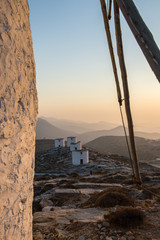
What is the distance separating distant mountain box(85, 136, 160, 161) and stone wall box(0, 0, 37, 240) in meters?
51.8

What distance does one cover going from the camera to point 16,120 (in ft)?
7.28

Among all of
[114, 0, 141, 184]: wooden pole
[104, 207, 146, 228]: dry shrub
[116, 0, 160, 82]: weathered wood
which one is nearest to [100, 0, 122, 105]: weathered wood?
[114, 0, 141, 184]: wooden pole

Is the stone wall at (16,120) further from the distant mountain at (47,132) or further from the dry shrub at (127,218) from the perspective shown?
the distant mountain at (47,132)

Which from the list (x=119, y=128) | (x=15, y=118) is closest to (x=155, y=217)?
(x=15, y=118)

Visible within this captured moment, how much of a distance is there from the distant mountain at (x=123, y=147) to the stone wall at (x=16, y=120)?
51834 mm

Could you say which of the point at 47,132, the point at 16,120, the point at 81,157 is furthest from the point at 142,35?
the point at 47,132

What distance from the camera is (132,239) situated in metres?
4.41

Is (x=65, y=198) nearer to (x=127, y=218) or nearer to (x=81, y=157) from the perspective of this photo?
(x=127, y=218)

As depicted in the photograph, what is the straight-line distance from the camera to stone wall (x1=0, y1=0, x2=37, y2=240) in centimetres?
198

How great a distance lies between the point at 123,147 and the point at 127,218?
65731 mm

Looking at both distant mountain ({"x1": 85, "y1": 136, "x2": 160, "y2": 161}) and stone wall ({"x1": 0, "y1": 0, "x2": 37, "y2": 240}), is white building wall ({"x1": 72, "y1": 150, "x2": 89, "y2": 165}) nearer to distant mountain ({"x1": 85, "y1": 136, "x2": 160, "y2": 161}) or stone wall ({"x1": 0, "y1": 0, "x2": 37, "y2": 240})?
distant mountain ({"x1": 85, "y1": 136, "x2": 160, "y2": 161})

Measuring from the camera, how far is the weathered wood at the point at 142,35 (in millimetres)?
2613

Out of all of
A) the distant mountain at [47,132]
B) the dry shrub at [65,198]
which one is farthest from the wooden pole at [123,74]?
the distant mountain at [47,132]

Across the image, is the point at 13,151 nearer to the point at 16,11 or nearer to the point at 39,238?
the point at 16,11
